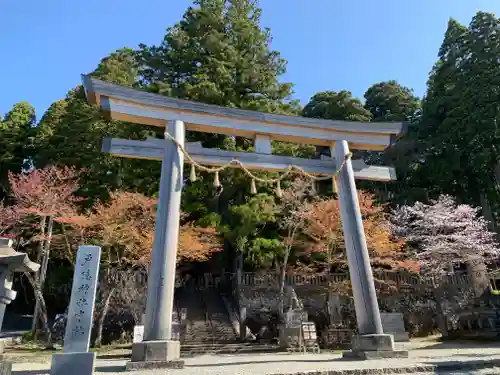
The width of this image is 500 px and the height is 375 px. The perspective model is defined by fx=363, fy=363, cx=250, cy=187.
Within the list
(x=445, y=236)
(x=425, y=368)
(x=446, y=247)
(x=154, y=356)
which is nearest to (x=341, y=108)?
(x=445, y=236)

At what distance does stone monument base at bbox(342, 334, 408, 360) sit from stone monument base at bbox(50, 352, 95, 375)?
4.85m

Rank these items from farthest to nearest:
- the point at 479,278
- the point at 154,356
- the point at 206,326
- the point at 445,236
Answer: the point at 479,278, the point at 445,236, the point at 206,326, the point at 154,356

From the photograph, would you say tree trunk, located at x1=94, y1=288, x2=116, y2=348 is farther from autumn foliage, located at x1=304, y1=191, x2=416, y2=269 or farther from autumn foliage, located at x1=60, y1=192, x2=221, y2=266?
autumn foliage, located at x1=304, y1=191, x2=416, y2=269

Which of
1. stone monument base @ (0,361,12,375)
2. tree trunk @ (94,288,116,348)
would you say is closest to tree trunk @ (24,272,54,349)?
tree trunk @ (94,288,116,348)

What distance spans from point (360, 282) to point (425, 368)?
2.30 metres

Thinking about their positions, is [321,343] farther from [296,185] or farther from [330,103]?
[330,103]

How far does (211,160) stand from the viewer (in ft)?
26.7

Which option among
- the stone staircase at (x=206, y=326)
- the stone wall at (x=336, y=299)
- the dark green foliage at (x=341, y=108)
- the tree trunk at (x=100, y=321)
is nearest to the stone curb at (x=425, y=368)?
the stone staircase at (x=206, y=326)

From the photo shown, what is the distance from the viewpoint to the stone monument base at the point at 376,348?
6793 millimetres

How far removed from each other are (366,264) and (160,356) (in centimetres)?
441

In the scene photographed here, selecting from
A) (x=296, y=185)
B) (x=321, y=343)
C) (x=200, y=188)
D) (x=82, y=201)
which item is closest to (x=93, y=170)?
(x=82, y=201)

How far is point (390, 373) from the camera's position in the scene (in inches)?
209

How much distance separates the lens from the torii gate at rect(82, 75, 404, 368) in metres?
6.31

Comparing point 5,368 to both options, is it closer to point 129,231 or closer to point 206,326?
point 129,231
